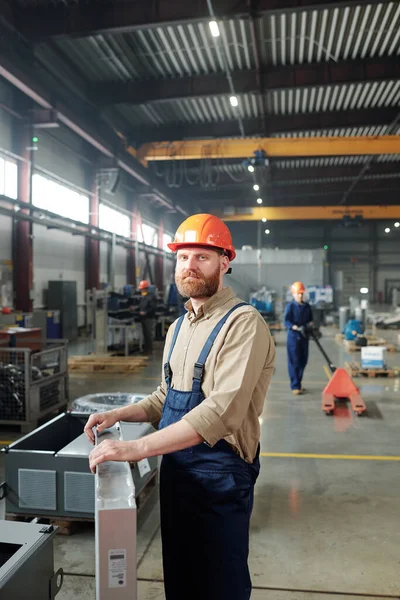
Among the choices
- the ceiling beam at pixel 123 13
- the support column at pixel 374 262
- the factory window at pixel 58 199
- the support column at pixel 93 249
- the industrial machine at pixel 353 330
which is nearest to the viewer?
the ceiling beam at pixel 123 13

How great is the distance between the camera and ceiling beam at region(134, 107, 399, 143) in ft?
40.1

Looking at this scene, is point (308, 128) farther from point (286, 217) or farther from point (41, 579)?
point (41, 579)

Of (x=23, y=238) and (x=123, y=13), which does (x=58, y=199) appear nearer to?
(x=23, y=238)

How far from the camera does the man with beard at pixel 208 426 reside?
159 cm

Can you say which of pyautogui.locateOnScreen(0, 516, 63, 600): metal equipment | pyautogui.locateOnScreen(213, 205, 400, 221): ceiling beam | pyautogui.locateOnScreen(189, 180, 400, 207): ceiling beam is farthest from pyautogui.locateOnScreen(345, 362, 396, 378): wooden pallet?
pyautogui.locateOnScreen(213, 205, 400, 221): ceiling beam

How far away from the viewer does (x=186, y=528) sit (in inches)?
72.0

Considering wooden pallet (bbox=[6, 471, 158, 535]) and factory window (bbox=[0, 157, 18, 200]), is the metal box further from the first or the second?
wooden pallet (bbox=[6, 471, 158, 535])

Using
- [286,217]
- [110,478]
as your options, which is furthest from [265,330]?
[286,217]

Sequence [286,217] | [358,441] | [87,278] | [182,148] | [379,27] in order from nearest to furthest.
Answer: [358,441] → [379,27] → [182,148] → [87,278] → [286,217]

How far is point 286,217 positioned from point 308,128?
11.2 metres

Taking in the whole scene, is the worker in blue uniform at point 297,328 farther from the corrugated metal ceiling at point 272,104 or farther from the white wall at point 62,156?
the white wall at point 62,156

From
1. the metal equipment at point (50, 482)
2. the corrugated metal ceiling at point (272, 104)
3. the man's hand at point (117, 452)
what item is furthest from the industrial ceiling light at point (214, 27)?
the man's hand at point (117, 452)

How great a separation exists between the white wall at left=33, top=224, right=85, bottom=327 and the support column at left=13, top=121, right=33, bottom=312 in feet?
4.20

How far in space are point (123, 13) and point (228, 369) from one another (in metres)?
7.88
